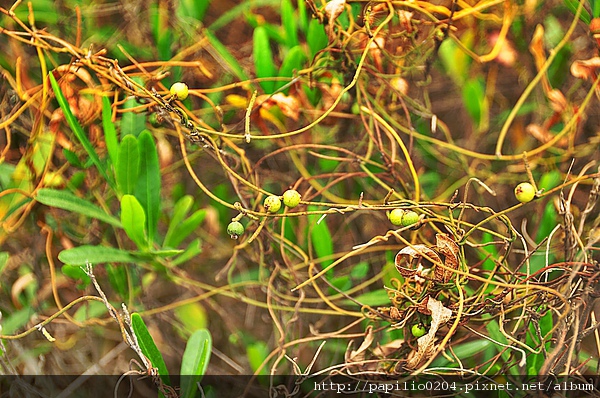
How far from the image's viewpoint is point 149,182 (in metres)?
0.92

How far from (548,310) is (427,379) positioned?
22 cm

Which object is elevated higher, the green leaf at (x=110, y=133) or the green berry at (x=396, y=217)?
the green leaf at (x=110, y=133)

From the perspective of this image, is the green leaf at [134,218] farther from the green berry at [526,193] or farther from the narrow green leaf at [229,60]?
the green berry at [526,193]

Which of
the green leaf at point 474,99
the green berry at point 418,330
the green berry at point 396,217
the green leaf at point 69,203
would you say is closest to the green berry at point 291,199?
the green berry at point 396,217

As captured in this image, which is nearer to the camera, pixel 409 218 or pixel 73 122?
pixel 409 218

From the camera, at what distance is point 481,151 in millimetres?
1187

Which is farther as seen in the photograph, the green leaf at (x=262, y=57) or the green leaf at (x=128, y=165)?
the green leaf at (x=262, y=57)

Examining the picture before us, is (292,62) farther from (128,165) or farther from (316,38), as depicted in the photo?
(128,165)

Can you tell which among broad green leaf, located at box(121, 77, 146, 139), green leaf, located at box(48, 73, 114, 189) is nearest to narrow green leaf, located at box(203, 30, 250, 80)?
broad green leaf, located at box(121, 77, 146, 139)

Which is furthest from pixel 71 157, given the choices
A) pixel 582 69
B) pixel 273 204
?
Answer: pixel 582 69

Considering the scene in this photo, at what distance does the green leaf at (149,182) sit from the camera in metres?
0.89

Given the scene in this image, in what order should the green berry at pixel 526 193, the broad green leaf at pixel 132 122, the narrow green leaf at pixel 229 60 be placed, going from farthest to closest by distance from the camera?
the narrow green leaf at pixel 229 60
the broad green leaf at pixel 132 122
the green berry at pixel 526 193

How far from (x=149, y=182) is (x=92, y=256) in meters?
0.15

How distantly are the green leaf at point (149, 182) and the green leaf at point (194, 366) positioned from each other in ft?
0.65
